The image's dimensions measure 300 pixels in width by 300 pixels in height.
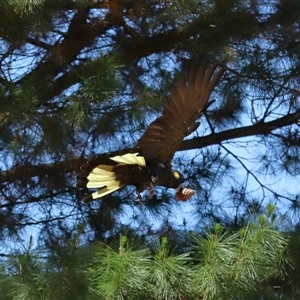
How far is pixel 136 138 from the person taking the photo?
215 cm

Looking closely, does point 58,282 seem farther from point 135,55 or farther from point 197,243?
point 135,55

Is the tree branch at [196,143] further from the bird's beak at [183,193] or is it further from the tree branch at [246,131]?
the bird's beak at [183,193]

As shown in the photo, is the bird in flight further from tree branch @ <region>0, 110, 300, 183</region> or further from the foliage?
Result: tree branch @ <region>0, 110, 300, 183</region>

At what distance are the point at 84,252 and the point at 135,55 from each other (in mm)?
641

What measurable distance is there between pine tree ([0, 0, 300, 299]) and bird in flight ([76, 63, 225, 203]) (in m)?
0.15

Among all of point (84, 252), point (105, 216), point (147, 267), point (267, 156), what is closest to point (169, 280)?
point (147, 267)

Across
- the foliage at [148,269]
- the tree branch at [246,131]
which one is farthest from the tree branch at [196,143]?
the foliage at [148,269]

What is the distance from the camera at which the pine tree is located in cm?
177

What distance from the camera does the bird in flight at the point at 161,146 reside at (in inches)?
65.5

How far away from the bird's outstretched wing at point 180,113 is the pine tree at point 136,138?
0.57 feet

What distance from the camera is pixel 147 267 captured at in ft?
5.81

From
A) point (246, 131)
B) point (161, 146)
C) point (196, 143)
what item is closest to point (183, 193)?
point (161, 146)

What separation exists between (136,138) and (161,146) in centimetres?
44

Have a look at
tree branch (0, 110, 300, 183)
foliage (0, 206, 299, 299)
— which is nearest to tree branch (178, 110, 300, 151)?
tree branch (0, 110, 300, 183)
